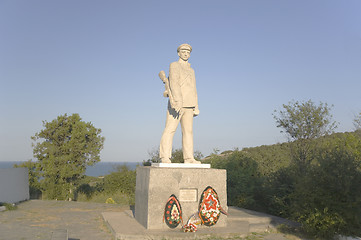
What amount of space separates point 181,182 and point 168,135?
1.28 metres

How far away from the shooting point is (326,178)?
21.7ft

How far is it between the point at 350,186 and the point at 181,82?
4292 millimetres

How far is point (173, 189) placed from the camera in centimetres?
691

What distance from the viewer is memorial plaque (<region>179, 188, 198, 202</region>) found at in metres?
7.00

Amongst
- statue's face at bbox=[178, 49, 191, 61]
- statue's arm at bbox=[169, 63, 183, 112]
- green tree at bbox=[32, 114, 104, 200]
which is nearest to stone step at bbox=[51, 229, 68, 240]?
statue's arm at bbox=[169, 63, 183, 112]

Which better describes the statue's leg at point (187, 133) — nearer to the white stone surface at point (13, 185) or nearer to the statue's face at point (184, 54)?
the statue's face at point (184, 54)

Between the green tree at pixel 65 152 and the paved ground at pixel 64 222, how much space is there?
4644 mm

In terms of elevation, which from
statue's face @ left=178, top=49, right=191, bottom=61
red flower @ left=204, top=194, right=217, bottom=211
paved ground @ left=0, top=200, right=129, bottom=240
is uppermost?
statue's face @ left=178, top=49, right=191, bottom=61

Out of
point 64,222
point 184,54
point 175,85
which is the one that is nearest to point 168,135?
point 175,85

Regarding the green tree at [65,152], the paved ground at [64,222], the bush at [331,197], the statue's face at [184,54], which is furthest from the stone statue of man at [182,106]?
the green tree at [65,152]

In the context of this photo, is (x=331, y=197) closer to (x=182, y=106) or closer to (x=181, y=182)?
(x=181, y=182)

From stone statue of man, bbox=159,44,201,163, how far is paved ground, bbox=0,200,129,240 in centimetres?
239

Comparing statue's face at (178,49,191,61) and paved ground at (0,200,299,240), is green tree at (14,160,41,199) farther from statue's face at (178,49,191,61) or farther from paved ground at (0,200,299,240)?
statue's face at (178,49,191,61)

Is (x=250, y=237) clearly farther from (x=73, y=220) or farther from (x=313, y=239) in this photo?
(x=73, y=220)
